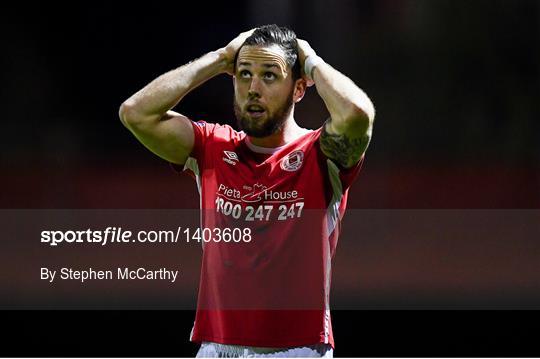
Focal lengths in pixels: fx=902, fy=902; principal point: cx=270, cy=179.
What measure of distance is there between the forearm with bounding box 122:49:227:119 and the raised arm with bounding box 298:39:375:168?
1.25 feet

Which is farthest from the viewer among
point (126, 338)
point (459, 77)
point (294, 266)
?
point (459, 77)

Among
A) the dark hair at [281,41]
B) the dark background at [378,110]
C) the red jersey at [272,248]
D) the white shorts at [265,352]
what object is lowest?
Result: the white shorts at [265,352]

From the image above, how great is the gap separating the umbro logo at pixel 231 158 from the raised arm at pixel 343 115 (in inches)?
13.4

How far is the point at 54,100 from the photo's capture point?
17.5 feet

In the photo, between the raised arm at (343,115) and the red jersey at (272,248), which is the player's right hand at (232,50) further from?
the red jersey at (272,248)

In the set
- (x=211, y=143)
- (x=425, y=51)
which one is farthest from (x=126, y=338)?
(x=425, y=51)

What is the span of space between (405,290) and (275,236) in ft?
6.96

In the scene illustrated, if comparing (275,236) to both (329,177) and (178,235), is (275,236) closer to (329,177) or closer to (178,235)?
(329,177)

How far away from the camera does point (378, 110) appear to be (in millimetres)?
5336

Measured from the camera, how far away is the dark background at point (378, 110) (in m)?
5.23

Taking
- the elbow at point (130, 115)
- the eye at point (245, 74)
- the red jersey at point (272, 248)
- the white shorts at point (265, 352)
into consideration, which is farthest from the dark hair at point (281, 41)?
the white shorts at point (265, 352)

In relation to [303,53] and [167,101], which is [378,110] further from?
[167,101]

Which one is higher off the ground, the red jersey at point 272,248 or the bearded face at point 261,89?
the bearded face at point 261,89

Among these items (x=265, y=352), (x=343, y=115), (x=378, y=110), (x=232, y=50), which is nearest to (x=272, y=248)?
(x=265, y=352)
